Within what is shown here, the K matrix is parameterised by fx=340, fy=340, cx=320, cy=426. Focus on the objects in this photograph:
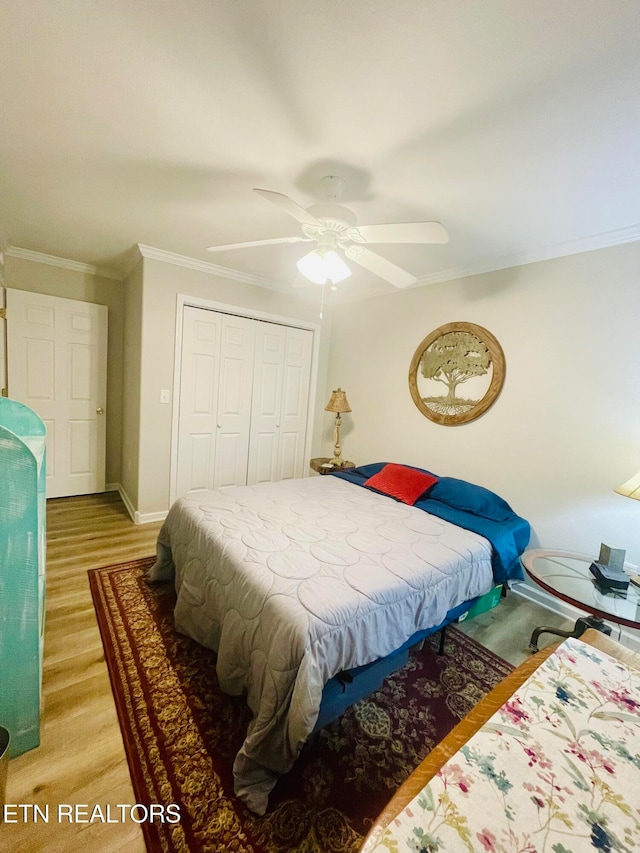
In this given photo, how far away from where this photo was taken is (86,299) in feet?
11.5

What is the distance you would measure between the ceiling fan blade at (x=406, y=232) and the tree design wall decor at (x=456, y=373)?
4.50 feet

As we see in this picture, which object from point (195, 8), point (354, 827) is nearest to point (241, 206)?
point (195, 8)

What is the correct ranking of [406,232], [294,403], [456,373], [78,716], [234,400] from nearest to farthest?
[78,716]
[406,232]
[456,373]
[234,400]
[294,403]

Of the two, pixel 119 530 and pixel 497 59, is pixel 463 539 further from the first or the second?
pixel 119 530

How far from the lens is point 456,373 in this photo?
288 cm

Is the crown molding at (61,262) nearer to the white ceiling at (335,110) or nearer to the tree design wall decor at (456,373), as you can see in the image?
the white ceiling at (335,110)

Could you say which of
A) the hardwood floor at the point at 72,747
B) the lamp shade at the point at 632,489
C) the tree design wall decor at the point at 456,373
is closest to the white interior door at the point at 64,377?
the hardwood floor at the point at 72,747

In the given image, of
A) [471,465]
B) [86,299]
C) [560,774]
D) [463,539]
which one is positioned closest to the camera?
[560,774]

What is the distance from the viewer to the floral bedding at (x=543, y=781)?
0.57 m

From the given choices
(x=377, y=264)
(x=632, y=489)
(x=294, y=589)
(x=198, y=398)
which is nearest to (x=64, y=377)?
(x=198, y=398)

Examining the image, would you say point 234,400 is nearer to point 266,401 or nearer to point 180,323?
point 266,401

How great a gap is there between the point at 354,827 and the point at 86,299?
4360 millimetres

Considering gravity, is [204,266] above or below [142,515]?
above

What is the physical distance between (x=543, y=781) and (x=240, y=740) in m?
1.11
